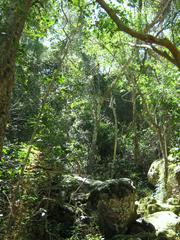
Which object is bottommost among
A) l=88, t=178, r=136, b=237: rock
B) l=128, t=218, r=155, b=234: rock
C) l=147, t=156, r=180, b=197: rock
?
l=128, t=218, r=155, b=234: rock

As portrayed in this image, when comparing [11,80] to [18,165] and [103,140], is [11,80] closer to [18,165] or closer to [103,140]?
[18,165]

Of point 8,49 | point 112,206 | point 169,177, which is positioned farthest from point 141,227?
point 8,49

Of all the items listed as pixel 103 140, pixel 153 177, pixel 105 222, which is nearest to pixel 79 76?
pixel 103 140

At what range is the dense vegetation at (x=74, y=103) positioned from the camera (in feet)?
17.5

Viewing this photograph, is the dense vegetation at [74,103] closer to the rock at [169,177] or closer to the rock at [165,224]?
the rock at [169,177]

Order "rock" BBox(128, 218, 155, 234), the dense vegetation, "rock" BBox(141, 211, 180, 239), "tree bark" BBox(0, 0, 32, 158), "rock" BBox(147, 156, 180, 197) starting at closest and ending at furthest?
"tree bark" BBox(0, 0, 32, 158)
the dense vegetation
"rock" BBox(141, 211, 180, 239)
"rock" BBox(128, 218, 155, 234)
"rock" BBox(147, 156, 180, 197)

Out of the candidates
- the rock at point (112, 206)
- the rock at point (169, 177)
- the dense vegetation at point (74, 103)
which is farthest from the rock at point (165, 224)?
the rock at point (169, 177)

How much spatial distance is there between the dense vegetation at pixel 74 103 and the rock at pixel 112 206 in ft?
1.64

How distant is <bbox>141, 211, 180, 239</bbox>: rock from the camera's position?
845cm

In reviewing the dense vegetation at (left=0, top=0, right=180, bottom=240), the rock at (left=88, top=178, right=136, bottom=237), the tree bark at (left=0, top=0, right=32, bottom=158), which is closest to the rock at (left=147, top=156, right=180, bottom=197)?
the dense vegetation at (left=0, top=0, right=180, bottom=240)

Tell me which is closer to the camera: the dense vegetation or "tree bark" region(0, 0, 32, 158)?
"tree bark" region(0, 0, 32, 158)

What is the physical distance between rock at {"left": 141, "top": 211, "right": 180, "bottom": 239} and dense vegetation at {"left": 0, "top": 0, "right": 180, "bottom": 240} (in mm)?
1695

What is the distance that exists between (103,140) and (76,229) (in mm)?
11495

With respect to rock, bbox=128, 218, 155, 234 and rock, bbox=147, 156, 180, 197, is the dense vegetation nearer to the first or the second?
rock, bbox=147, 156, 180, 197
